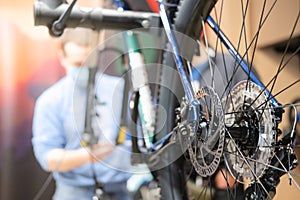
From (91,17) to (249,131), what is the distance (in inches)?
Answer: 21.4

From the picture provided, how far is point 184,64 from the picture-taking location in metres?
0.86

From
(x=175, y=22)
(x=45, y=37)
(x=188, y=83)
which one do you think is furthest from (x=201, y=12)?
(x=45, y=37)

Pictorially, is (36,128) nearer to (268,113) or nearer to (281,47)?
(281,47)

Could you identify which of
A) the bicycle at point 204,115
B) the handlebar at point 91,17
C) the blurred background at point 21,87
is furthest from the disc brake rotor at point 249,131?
the blurred background at point 21,87

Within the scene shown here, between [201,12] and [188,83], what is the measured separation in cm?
20

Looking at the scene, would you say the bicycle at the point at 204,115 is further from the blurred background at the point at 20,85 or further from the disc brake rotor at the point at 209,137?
the blurred background at the point at 20,85

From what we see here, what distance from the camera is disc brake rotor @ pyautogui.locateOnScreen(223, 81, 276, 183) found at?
0.61 meters

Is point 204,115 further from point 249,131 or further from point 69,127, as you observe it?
point 69,127

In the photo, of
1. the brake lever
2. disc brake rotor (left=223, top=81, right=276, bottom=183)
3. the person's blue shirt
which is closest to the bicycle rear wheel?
disc brake rotor (left=223, top=81, right=276, bottom=183)

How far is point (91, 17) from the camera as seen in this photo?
1.03 m

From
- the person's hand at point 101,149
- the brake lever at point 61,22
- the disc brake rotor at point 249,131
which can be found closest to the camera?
the disc brake rotor at point 249,131

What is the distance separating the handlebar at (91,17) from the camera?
1.00 metres

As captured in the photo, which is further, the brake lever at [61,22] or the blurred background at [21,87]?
the blurred background at [21,87]

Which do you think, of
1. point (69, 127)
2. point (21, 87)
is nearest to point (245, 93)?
point (69, 127)
